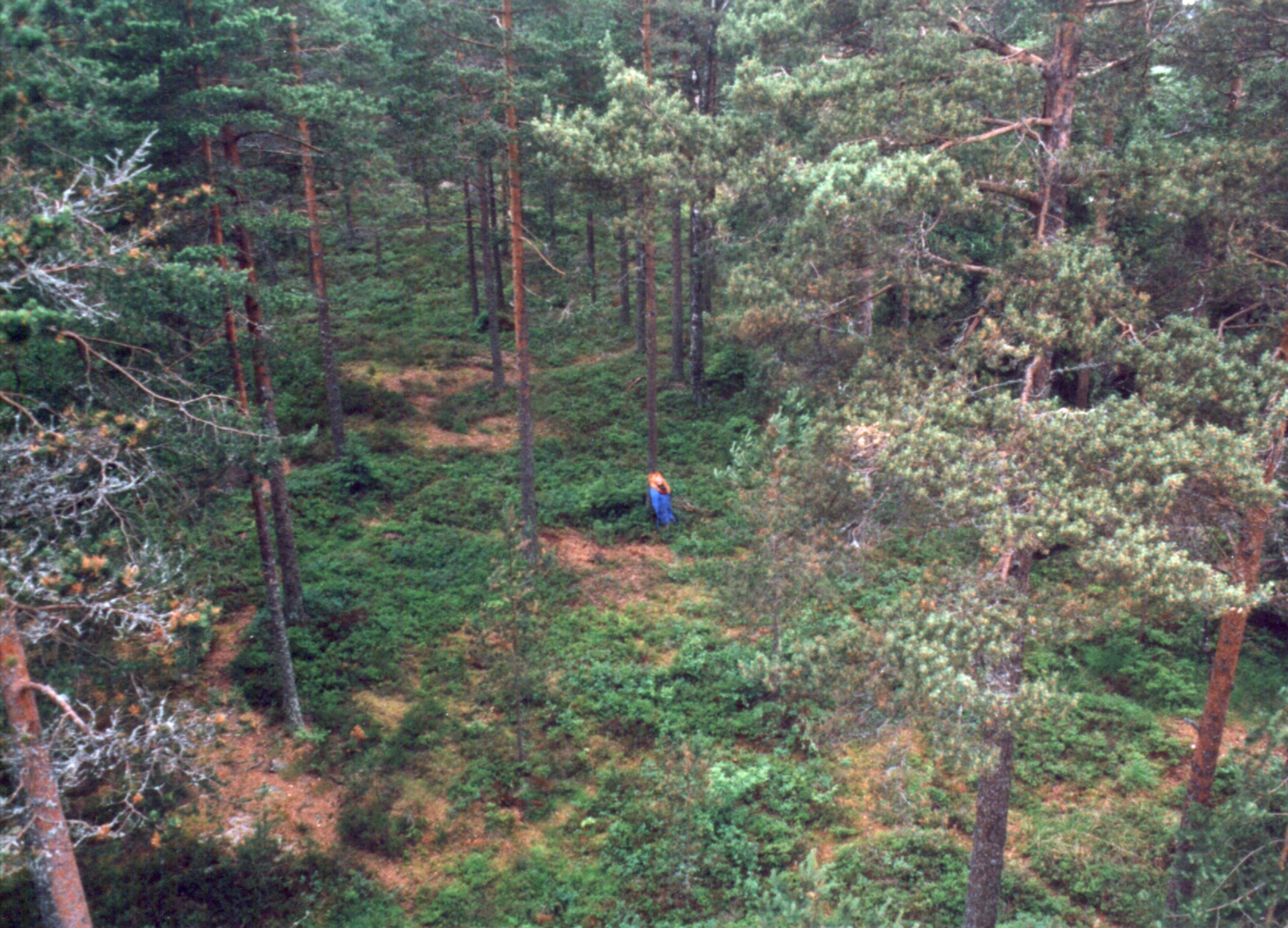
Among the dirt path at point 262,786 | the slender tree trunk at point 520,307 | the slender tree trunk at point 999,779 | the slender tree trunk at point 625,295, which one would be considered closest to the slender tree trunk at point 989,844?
the slender tree trunk at point 999,779

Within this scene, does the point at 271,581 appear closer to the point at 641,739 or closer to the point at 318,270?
the point at 641,739

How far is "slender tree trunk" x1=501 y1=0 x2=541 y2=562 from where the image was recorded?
1595cm

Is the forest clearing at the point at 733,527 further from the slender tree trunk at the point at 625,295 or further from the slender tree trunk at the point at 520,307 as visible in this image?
the slender tree trunk at the point at 625,295

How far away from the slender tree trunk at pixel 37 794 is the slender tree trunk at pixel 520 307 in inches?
352

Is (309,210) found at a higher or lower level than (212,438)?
higher

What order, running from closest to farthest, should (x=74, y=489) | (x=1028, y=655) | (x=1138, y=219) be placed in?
(x=74, y=489)
(x=1138, y=219)
(x=1028, y=655)

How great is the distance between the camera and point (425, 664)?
49.5 ft

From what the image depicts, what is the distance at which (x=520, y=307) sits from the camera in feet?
56.0

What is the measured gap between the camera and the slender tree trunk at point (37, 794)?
6746mm

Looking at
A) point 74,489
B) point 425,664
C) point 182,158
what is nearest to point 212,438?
point 74,489

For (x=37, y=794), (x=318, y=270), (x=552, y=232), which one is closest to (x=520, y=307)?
(x=318, y=270)

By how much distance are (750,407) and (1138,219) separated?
1281cm

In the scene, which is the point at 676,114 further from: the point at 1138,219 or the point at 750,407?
the point at 750,407

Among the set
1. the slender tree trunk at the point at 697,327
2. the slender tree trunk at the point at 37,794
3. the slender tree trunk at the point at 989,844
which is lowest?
the slender tree trunk at the point at 989,844
